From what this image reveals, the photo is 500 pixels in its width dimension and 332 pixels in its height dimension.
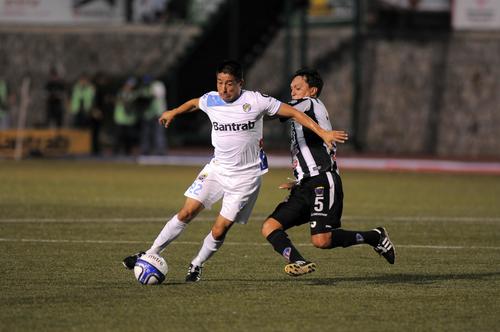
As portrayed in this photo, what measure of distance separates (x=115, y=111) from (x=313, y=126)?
2628 centimetres

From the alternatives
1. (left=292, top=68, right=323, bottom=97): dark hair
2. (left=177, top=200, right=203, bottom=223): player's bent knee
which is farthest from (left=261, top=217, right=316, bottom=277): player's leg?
(left=292, top=68, right=323, bottom=97): dark hair

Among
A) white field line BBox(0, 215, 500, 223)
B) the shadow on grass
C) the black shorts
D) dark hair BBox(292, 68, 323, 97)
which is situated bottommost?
white field line BBox(0, 215, 500, 223)

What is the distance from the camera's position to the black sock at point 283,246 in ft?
37.9

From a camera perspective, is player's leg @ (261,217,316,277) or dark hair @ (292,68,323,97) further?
dark hair @ (292,68,323,97)

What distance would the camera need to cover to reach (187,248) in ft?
49.1

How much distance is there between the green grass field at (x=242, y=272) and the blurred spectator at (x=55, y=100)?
50.3 feet

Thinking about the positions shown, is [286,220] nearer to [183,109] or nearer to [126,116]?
[183,109]

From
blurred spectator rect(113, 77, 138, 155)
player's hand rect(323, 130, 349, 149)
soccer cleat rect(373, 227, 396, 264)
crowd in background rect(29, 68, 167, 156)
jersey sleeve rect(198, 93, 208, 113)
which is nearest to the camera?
player's hand rect(323, 130, 349, 149)

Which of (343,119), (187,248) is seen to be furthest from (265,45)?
(187,248)

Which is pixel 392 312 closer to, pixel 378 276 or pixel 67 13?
pixel 378 276

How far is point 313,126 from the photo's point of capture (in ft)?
37.0

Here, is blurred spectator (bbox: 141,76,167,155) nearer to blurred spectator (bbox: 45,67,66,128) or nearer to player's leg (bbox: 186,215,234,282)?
blurred spectator (bbox: 45,67,66,128)

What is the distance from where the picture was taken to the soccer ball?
37.6 ft

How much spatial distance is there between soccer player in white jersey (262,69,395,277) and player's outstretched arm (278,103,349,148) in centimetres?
30
